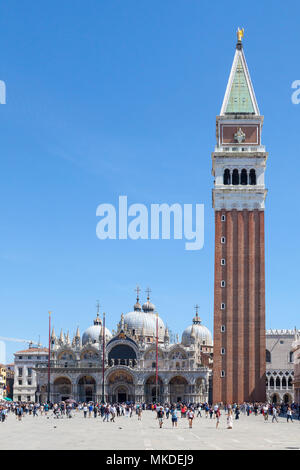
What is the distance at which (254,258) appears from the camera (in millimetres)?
93812

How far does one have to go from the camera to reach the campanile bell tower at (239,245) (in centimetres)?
9038

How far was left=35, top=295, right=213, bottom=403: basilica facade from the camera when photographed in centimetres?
11438

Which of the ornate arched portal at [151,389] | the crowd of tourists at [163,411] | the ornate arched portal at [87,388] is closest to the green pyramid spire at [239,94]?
the crowd of tourists at [163,411]

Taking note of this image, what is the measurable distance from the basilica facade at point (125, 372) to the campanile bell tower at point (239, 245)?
22.4 meters

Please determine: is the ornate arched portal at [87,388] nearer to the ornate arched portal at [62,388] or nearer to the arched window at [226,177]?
the ornate arched portal at [62,388]

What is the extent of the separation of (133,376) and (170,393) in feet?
21.6

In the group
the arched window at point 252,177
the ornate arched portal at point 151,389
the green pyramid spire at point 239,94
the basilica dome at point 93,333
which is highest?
the green pyramid spire at point 239,94

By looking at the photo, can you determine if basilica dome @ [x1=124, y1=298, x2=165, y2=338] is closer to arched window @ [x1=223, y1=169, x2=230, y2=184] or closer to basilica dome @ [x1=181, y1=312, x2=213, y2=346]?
basilica dome @ [x1=181, y1=312, x2=213, y2=346]

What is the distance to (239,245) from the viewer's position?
3720 inches

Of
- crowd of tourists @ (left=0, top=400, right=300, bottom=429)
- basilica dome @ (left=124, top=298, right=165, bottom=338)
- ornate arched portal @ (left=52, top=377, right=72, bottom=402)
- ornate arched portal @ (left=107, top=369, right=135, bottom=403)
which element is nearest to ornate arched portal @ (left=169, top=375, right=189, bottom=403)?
ornate arched portal @ (left=107, top=369, right=135, bottom=403)

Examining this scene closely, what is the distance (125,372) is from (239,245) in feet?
112

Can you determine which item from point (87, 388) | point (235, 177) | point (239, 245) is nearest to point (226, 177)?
point (235, 177)

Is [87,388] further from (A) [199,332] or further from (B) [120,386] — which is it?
(A) [199,332]
